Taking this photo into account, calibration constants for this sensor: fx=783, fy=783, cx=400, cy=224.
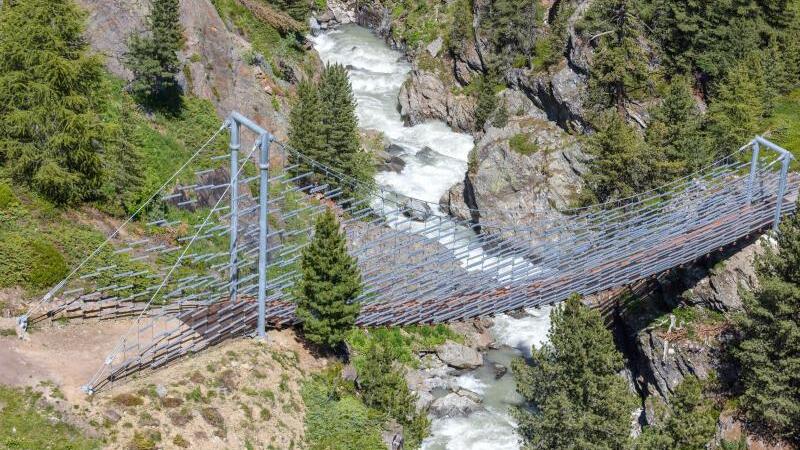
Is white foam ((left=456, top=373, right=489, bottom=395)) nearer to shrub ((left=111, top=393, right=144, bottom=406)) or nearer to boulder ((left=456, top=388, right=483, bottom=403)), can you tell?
boulder ((left=456, top=388, right=483, bottom=403))

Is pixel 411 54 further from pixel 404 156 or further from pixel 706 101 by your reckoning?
pixel 706 101

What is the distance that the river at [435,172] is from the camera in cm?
3203

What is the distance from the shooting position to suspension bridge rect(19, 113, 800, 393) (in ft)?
75.5

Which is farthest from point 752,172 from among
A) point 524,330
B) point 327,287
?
point 327,287

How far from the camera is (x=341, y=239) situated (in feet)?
75.8

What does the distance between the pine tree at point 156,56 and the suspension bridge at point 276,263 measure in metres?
4.12

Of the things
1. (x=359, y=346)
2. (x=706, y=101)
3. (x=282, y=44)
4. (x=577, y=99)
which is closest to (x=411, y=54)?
(x=282, y=44)

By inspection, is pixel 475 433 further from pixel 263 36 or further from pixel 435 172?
pixel 263 36

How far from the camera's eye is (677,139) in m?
37.0

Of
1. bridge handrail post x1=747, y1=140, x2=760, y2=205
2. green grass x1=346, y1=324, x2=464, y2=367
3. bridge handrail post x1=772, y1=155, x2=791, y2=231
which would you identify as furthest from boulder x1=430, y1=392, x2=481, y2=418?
bridge handrail post x1=772, y1=155, x2=791, y2=231

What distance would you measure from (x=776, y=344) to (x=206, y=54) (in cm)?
3246

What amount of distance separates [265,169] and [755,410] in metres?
19.4

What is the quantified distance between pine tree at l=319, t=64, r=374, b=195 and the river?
6903 mm

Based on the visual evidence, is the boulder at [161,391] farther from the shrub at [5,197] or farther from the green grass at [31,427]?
the shrub at [5,197]
